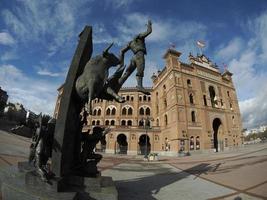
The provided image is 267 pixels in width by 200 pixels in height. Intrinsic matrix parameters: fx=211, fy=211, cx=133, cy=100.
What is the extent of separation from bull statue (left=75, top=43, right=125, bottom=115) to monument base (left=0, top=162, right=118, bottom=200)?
1862mm

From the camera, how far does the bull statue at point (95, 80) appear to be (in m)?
5.38

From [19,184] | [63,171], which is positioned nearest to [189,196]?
[63,171]

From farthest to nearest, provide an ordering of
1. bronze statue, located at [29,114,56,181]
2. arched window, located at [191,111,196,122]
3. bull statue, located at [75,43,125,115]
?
arched window, located at [191,111,196,122] → bull statue, located at [75,43,125,115] → bronze statue, located at [29,114,56,181]

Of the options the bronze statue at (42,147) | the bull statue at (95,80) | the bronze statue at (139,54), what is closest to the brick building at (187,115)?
the bronze statue at (139,54)

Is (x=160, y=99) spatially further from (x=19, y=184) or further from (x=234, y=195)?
(x=19, y=184)

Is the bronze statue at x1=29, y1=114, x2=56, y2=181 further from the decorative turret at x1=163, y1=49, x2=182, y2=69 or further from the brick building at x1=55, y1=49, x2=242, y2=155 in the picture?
the decorative turret at x1=163, y1=49, x2=182, y2=69

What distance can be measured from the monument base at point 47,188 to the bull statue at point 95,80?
1.86 meters

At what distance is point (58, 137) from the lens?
5.28 m

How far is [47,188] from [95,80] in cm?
270

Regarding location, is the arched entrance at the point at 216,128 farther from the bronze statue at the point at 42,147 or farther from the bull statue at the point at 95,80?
the bronze statue at the point at 42,147

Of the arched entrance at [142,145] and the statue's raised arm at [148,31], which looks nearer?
the statue's raised arm at [148,31]

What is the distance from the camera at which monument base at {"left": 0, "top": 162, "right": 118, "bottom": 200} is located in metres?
4.43

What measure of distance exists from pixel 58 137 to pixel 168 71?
117 ft

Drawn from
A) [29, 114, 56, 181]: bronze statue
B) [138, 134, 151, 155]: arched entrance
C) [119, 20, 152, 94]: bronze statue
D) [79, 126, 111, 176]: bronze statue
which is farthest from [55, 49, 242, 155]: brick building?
[29, 114, 56, 181]: bronze statue
